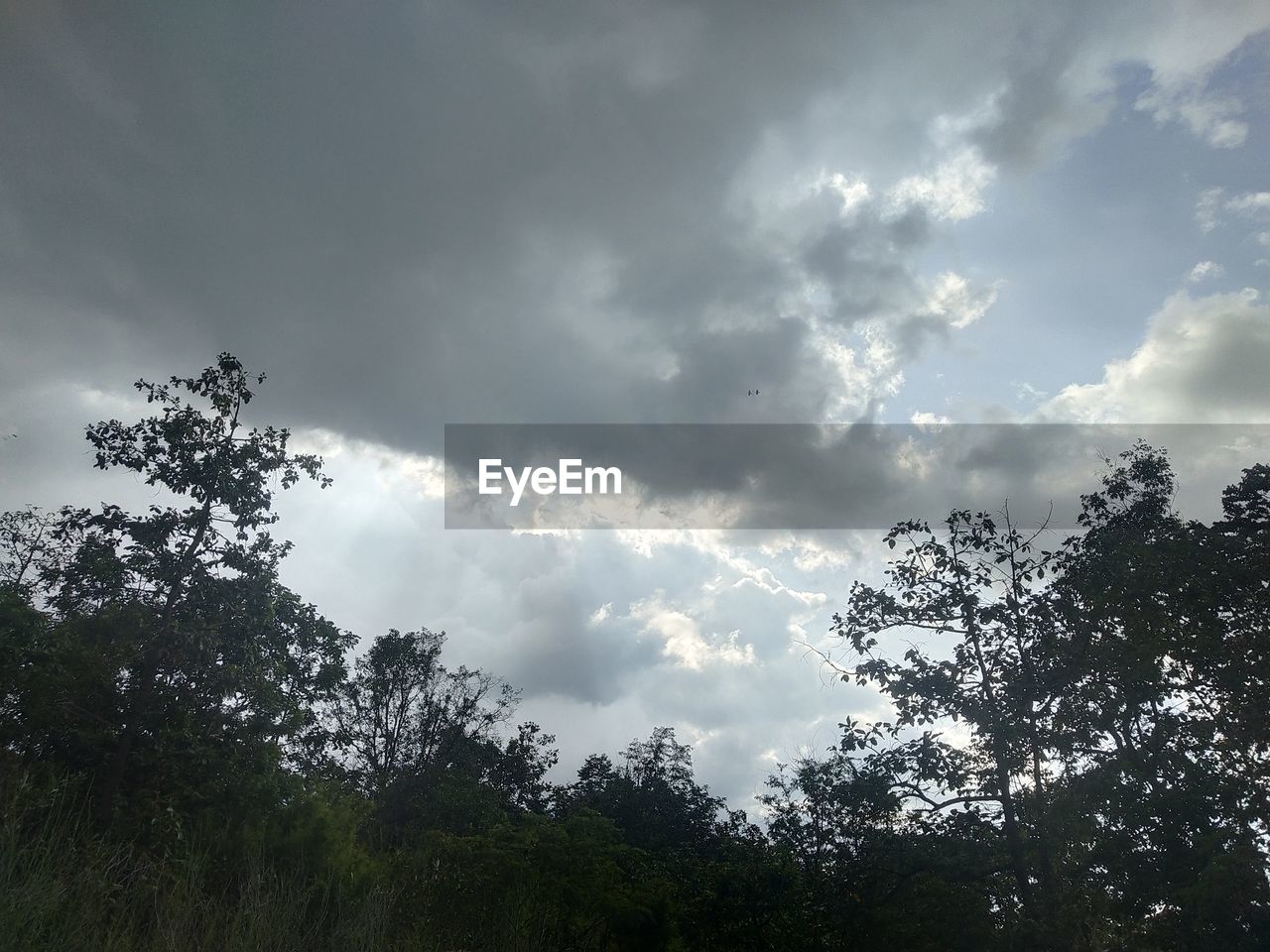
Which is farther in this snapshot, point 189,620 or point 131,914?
point 189,620

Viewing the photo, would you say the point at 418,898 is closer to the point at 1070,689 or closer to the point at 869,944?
the point at 869,944

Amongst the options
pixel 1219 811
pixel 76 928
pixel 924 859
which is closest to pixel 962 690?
pixel 924 859

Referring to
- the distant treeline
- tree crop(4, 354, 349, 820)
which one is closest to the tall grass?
the distant treeline

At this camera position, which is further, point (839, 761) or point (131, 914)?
point (839, 761)

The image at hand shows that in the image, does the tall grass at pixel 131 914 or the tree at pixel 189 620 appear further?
the tree at pixel 189 620

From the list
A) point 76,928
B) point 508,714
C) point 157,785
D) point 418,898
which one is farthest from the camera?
point 508,714

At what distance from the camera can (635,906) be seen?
1419 cm

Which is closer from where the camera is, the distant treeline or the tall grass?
the tall grass

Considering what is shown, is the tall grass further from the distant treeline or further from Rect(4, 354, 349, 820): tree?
Rect(4, 354, 349, 820): tree

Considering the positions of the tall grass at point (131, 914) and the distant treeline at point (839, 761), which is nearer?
the tall grass at point (131, 914)

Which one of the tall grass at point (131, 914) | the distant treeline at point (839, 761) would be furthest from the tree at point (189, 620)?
the tall grass at point (131, 914)

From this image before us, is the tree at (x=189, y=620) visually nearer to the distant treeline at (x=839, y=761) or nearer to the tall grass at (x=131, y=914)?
the distant treeline at (x=839, y=761)

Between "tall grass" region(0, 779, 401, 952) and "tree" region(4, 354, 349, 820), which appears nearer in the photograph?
"tall grass" region(0, 779, 401, 952)

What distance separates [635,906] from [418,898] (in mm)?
4147
